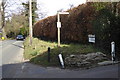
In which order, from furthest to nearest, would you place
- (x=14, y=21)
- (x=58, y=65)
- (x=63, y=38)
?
(x=14, y=21), (x=63, y=38), (x=58, y=65)

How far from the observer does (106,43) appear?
13.0 meters

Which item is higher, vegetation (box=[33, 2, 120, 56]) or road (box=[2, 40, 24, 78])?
vegetation (box=[33, 2, 120, 56])

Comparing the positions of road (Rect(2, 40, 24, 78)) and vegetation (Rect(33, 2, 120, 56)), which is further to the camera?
vegetation (Rect(33, 2, 120, 56))

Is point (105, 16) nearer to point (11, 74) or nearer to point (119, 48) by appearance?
point (119, 48)

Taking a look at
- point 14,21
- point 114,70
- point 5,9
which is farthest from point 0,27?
point 114,70

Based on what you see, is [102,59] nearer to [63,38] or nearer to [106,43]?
[106,43]

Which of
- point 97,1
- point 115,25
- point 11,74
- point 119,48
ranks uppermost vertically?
point 97,1

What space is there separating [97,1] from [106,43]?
2.68 meters

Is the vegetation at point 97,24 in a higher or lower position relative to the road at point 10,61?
higher

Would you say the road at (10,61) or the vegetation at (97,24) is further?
the vegetation at (97,24)

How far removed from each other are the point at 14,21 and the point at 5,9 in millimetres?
17333

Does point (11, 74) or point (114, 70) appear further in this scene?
point (11, 74)

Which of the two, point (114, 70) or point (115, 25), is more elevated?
point (115, 25)

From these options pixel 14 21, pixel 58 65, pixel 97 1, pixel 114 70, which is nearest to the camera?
pixel 114 70
